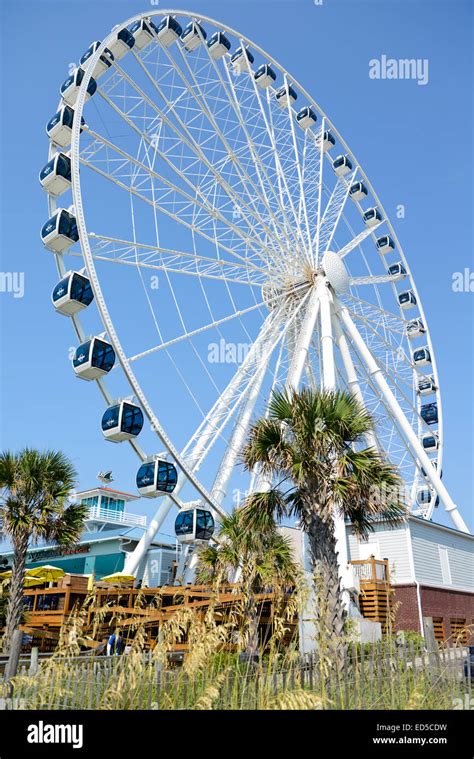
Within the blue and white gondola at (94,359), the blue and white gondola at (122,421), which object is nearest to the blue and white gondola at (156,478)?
the blue and white gondola at (122,421)

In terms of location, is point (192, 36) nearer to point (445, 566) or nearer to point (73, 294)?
point (73, 294)

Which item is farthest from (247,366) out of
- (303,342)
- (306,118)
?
(306,118)

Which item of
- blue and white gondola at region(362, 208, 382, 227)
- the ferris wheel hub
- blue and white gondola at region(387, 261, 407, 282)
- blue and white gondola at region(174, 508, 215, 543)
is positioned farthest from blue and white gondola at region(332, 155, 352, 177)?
blue and white gondola at region(174, 508, 215, 543)

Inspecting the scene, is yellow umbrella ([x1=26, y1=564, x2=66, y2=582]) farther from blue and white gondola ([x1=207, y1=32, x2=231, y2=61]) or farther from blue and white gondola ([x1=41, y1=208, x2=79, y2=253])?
blue and white gondola ([x1=207, y1=32, x2=231, y2=61])

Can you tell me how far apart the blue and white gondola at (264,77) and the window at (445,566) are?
20772mm

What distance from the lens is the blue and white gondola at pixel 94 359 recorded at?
54.9ft

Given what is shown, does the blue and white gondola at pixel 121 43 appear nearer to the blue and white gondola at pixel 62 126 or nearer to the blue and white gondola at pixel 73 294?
the blue and white gondola at pixel 62 126

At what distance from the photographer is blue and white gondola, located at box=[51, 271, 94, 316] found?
56.2 feet

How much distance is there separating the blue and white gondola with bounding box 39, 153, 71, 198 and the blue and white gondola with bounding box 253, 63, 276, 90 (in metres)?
13.3
